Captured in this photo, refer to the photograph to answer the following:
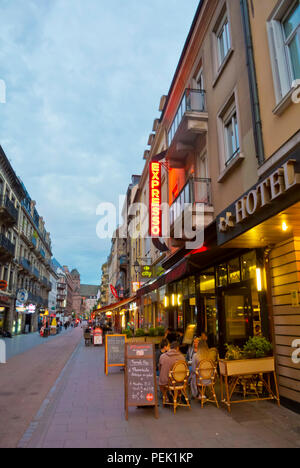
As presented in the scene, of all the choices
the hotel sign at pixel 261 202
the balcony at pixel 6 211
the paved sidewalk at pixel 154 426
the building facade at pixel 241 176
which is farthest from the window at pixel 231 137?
the balcony at pixel 6 211

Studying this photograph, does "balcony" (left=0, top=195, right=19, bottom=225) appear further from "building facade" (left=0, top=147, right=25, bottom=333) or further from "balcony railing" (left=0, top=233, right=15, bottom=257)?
"balcony railing" (left=0, top=233, right=15, bottom=257)

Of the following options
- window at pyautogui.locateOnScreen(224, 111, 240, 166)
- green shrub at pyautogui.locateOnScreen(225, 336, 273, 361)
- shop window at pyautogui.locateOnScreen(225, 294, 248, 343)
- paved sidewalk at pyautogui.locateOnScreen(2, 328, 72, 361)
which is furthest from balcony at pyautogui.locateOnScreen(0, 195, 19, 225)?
green shrub at pyautogui.locateOnScreen(225, 336, 273, 361)

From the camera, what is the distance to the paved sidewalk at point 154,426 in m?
5.08

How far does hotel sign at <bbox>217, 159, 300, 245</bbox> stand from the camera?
5.01m

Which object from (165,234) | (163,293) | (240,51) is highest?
(240,51)

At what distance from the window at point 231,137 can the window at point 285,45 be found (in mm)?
2706

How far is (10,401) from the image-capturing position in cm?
818

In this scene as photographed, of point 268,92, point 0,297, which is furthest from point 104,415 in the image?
point 0,297

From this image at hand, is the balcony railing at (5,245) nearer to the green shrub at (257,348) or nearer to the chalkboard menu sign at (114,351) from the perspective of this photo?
the chalkboard menu sign at (114,351)

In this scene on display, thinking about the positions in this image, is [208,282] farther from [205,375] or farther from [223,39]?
[223,39]

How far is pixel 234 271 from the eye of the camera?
10.1 metres

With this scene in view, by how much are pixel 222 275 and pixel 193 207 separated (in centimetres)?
252

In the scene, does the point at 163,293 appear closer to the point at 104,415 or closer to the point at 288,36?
the point at 104,415
